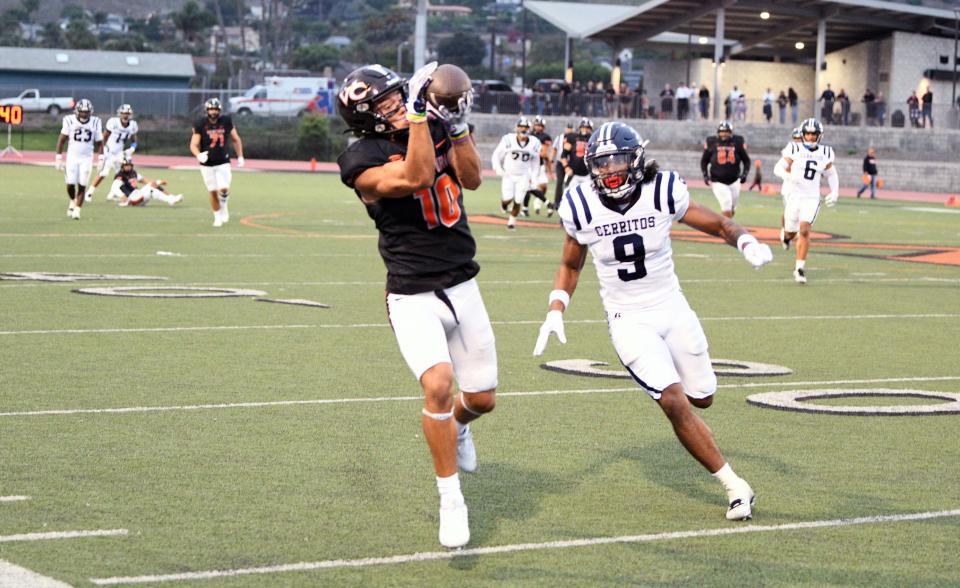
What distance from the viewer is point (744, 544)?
6090 millimetres

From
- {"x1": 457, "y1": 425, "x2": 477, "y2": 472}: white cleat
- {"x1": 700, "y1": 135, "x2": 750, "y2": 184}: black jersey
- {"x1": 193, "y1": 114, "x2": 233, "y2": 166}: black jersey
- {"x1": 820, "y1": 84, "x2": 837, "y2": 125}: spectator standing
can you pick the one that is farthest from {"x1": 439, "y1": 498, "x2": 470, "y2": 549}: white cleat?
{"x1": 820, "y1": 84, "x2": 837, "y2": 125}: spectator standing

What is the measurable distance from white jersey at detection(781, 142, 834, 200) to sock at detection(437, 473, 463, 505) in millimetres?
12819

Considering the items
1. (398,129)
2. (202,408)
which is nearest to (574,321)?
(202,408)

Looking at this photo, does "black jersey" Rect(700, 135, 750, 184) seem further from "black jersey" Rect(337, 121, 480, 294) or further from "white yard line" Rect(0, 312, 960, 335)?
"black jersey" Rect(337, 121, 480, 294)

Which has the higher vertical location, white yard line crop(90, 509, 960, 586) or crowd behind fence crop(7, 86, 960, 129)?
crowd behind fence crop(7, 86, 960, 129)

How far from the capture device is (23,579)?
17.5ft

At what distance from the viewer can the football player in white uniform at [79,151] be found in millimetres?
24328

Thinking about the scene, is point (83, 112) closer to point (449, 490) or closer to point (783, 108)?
point (449, 490)

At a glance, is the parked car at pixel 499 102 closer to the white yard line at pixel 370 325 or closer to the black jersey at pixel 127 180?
the black jersey at pixel 127 180

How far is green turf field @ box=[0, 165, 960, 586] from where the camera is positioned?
19.0 ft

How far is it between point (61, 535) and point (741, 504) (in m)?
2.96

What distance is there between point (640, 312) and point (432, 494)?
1.33 metres

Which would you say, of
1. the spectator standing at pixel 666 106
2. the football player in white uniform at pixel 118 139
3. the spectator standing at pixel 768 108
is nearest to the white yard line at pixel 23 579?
the football player in white uniform at pixel 118 139

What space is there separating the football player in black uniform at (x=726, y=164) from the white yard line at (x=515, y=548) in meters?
16.1
